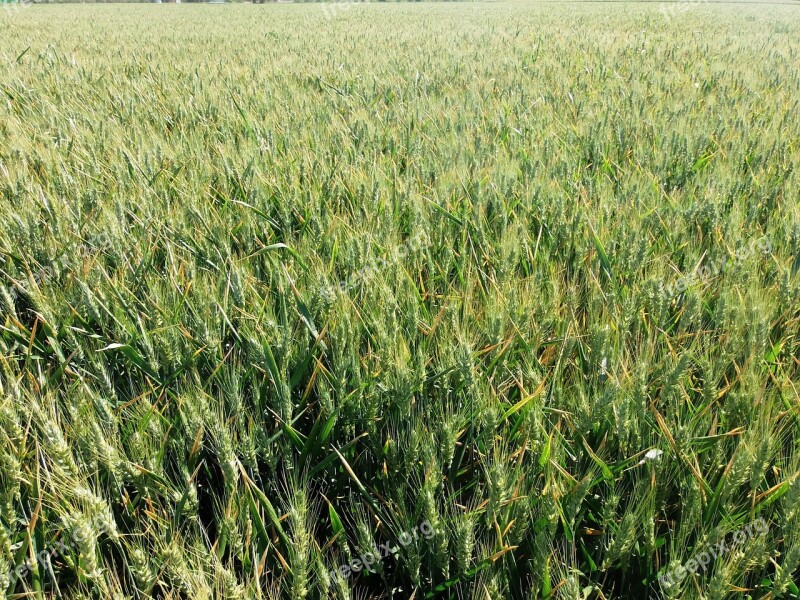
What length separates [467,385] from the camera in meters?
0.91

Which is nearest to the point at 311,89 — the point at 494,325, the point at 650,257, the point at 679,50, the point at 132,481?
the point at 650,257

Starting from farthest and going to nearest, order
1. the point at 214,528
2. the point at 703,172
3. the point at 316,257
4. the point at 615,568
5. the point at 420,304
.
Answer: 1. the point at 703,172
2. the point at 316,257
3. the point at 420,304
4. the point at 214,528
5. the point at 615,568

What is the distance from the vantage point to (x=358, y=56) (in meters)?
4.74

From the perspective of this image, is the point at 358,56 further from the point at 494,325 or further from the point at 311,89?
the point at 494,325

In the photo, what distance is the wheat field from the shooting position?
2.32ft

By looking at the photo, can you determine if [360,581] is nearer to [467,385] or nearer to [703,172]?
[467,385]

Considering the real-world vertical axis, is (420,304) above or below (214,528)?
above

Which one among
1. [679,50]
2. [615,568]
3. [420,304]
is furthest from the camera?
[679,50]

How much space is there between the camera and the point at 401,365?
86cm

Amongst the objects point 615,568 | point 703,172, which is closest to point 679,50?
point 703,172

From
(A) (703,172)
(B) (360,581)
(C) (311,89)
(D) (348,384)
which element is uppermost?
(C) (311,89)

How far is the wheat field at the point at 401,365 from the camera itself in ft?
2.32

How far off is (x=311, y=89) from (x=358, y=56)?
1653mm

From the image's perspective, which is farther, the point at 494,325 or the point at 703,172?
the point at 703,172
